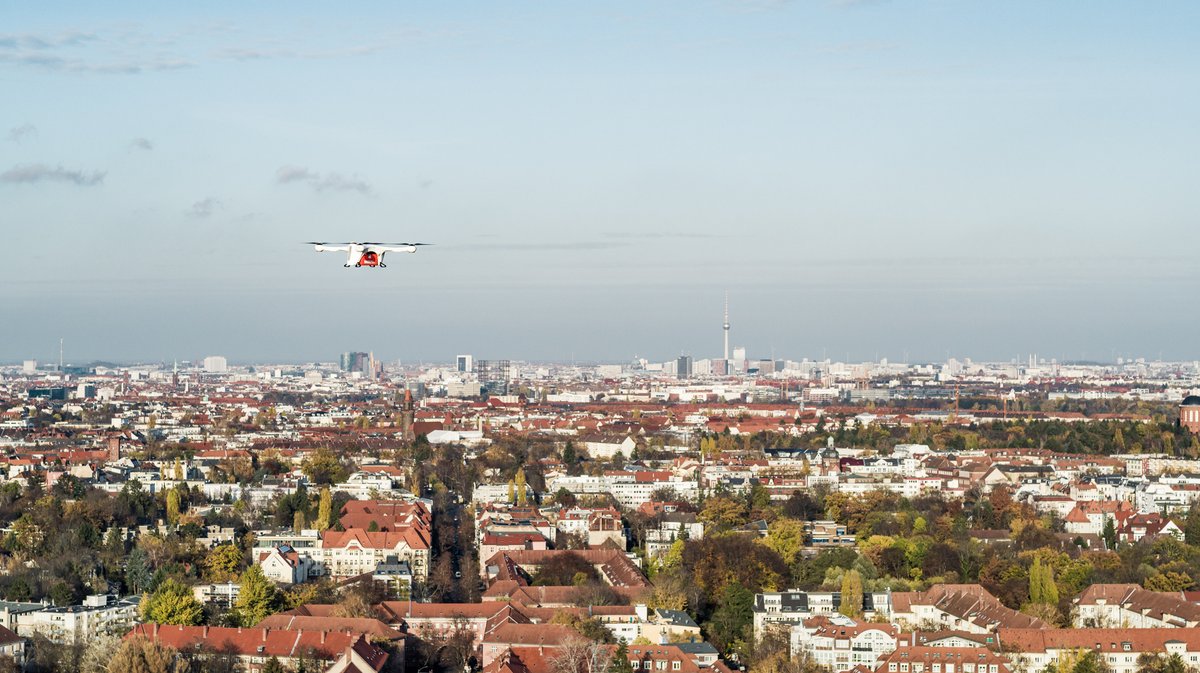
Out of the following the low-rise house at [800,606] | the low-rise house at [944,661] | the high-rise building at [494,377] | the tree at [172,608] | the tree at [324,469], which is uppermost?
the high-rise building at [494,377]

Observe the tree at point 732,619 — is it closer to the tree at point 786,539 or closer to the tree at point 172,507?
the tree at point 786,539

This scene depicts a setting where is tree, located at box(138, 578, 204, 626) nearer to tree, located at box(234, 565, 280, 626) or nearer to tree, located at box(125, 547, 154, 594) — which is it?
tree, located at box(234, 565, 280, 626)

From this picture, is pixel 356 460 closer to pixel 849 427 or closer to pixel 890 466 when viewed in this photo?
pixel 890 466

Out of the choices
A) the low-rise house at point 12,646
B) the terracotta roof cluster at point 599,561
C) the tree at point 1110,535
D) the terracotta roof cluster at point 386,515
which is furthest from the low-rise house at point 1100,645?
the terracotta roof cluster at point 386,515

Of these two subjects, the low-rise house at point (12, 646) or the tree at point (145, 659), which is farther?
the low-rise house at point (12, 646)

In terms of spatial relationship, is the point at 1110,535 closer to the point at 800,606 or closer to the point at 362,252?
the point at 800,606

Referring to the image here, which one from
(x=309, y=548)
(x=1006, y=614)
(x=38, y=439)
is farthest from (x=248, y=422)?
(x=1006, y=614)
